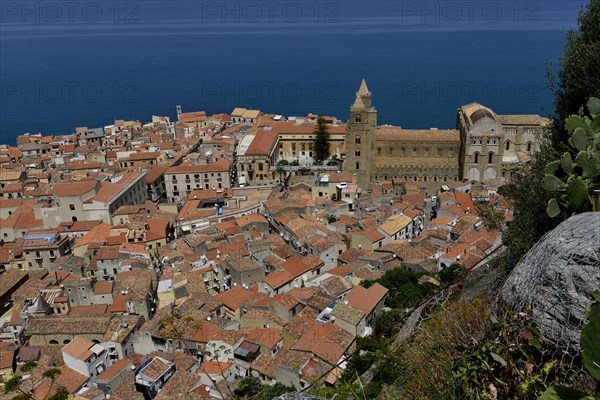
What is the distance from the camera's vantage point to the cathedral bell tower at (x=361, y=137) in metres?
34.0

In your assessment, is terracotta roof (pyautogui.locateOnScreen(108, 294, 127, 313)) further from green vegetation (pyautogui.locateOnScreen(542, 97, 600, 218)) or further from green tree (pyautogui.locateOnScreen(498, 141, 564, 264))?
green vegetation (pyautogui.locateOnScreen(542, 97, 600, 218))

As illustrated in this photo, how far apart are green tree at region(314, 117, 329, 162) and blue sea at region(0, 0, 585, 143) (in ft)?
70.2

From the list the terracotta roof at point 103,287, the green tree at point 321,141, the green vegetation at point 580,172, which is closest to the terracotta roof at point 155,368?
the terracotta roof at point 103,287

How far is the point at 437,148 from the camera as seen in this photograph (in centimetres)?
3475

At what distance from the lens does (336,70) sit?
301 feet

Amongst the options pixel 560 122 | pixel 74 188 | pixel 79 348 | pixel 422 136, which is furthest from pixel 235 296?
pixel 422 136

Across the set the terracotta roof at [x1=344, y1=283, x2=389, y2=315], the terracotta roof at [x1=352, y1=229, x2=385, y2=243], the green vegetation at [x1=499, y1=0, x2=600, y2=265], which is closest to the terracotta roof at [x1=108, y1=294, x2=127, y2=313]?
the terracotta roof at [x1=344, y1=283, x2=389, y2=315]

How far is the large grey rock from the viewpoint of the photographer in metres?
3.55

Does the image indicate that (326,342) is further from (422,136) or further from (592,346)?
(422,136)

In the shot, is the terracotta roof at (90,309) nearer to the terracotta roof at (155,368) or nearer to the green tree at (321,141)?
the terracotta roof at (155,368)

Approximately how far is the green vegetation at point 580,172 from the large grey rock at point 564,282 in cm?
119

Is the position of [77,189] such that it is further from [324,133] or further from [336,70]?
[336,70]

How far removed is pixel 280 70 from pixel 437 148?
6549 centimetres

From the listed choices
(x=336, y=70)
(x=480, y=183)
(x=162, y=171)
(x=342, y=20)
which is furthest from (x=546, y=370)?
(x=342, y=20)
